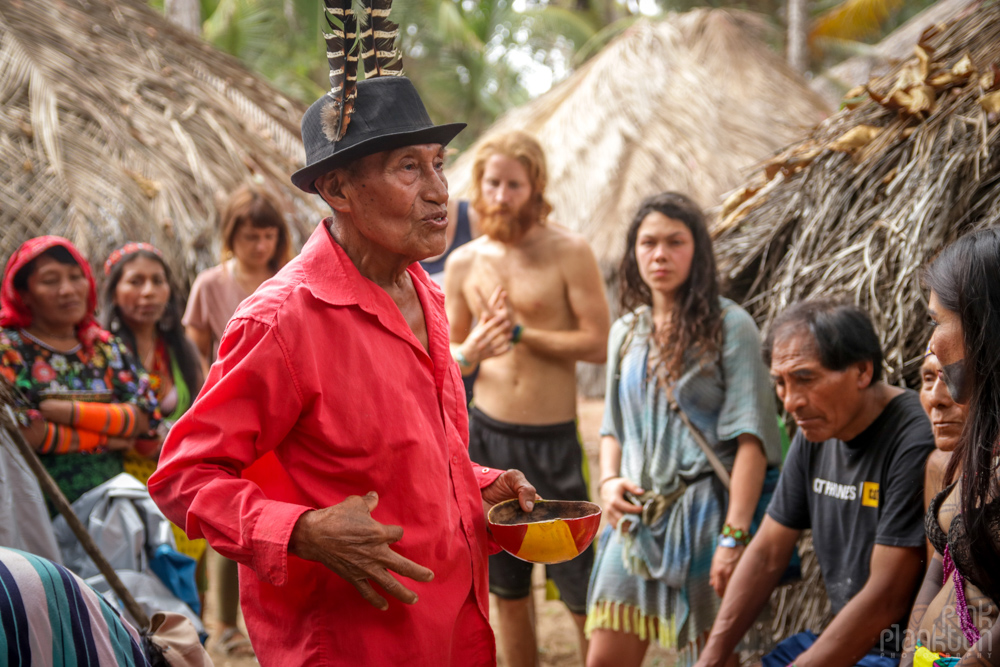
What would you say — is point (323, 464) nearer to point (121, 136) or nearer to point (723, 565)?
point (723, 565)

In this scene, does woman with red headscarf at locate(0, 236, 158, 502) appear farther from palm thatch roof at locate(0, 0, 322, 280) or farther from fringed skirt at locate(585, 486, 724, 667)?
fringed skirt at locate(585, 486, 724, 667)

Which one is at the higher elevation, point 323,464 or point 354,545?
point 323,464

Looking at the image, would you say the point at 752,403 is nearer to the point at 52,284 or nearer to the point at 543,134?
the point at 52,284

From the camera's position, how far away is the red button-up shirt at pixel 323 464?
1.51 metres

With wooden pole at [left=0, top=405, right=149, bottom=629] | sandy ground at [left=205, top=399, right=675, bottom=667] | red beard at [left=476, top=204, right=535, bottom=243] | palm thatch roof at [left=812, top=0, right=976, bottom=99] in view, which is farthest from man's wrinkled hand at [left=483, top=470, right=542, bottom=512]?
palm thatch roof at [left=812, top=0, right=976, bottom=99]

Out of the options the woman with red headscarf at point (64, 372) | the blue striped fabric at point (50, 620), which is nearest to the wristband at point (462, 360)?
the woman with red headscarf at point (64, 372)

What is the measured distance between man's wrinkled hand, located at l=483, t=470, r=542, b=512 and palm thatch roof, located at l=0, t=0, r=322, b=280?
3.80 m

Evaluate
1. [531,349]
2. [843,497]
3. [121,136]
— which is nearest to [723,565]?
[843,497]

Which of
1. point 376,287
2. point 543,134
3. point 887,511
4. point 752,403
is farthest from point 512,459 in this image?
point 543,134

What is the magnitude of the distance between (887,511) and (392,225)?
1666 mm

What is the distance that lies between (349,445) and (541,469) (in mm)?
2041

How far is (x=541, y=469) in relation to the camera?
3582 mm

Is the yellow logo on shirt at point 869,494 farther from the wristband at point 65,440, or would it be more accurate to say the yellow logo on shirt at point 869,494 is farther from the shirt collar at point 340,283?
the wristband at point 65,440

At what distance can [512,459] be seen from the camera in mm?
3596
